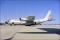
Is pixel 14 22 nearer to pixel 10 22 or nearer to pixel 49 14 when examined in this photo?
pixel 10 22

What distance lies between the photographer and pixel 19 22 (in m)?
37.5

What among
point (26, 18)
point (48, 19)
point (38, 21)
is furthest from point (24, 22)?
point (48, 19)

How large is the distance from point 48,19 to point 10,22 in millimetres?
10058

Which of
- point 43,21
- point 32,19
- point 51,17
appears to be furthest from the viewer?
point 51,17

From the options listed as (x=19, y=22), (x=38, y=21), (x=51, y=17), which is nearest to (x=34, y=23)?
(x=38, y=21)

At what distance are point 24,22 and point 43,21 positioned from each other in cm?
480

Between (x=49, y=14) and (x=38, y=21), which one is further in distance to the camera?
(x=49, y=14)

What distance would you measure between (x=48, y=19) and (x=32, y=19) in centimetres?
729

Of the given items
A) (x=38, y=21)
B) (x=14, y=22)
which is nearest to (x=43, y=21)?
(x=38, y=21)

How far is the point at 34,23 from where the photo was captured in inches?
1393

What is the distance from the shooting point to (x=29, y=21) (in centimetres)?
3494

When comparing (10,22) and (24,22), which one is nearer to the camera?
(24,22)

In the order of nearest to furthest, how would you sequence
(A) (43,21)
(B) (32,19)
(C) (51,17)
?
(B) (32,19), (A) (43,21), (C) (51,17)

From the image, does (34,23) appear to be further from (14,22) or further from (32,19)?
(14,22)
